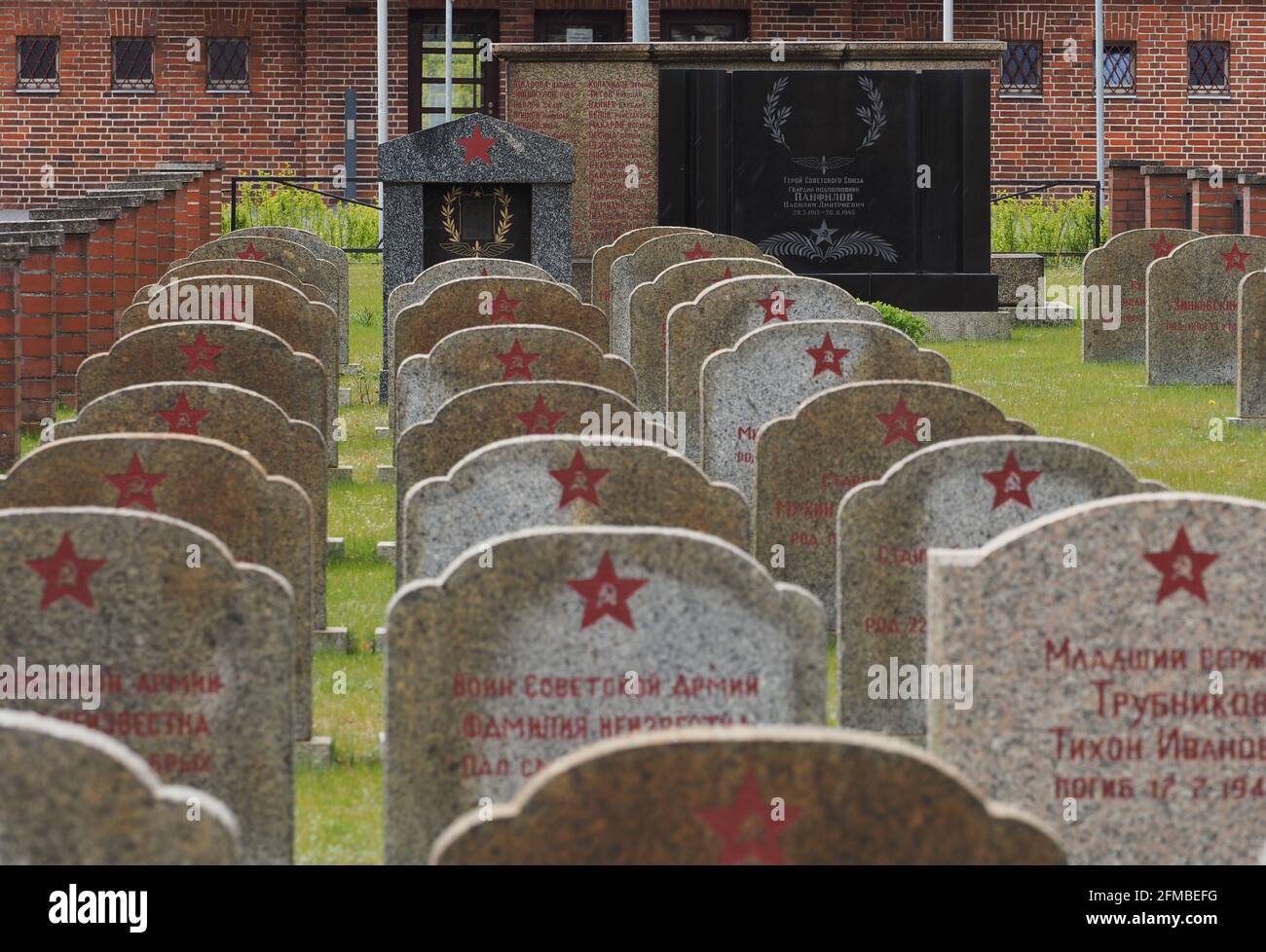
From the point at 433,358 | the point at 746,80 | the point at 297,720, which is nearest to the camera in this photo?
the point at 297,720

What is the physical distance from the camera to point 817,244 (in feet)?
63.6

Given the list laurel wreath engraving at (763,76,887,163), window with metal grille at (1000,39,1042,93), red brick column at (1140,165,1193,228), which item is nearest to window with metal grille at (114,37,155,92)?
window with metal grille at (1000,39,1042,93)

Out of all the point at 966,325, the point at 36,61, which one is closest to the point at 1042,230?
the point at 966,325

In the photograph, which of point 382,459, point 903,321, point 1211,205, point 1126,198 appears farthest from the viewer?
point 1126,198

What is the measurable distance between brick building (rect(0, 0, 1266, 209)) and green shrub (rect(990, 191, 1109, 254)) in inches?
216

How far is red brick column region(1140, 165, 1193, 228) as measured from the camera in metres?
25.8

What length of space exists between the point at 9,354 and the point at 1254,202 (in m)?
14.7

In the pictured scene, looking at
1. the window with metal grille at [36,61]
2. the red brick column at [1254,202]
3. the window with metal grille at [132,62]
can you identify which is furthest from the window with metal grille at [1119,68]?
the window with metal grille at [36,61]

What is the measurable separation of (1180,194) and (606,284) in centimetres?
1206

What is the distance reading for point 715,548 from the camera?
4543 mm

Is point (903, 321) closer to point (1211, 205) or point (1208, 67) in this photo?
point (1211, 205)

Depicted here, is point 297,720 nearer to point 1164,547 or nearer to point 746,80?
point 1164,547

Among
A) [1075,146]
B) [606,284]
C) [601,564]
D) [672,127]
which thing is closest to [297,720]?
[601,564]
